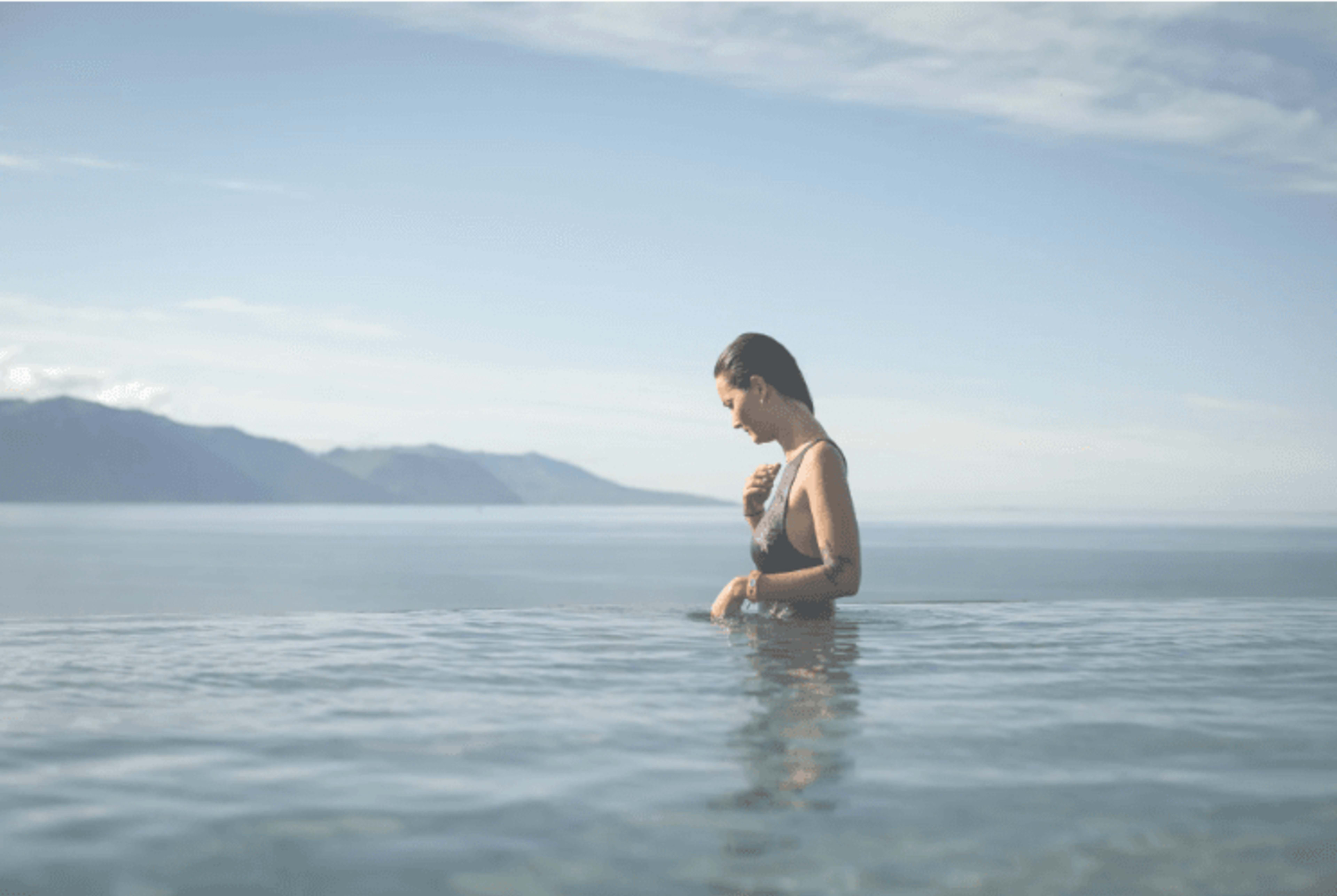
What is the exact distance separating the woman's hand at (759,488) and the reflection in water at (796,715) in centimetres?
101

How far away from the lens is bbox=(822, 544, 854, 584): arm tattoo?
764 centimetres

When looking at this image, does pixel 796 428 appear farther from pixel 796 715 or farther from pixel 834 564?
pixel 796 715

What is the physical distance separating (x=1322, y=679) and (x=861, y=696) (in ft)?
11.2

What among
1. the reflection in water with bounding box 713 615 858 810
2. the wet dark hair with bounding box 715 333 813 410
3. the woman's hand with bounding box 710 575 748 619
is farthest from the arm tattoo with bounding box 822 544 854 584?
the wet dark hair with bounding box 715 333 813 410

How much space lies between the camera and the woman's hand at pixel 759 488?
26.7ft

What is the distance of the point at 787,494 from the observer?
8.00 meters

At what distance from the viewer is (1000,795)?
13.1 feet

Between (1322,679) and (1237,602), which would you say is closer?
(1322,679)

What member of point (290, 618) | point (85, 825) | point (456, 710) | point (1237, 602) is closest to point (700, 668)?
point (456, 710)

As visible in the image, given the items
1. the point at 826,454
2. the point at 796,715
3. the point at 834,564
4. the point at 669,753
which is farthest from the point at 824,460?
the point at 669,753

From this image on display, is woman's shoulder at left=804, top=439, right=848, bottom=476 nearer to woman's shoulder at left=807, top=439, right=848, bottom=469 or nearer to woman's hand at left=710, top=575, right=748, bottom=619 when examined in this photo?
woman's shoulder at left=807, top=439, right=848, bottom=469

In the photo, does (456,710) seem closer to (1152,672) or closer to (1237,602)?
(1152,672)

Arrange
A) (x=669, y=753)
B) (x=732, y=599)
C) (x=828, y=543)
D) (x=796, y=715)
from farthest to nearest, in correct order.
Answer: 1. (x=732, y=599)
2. (x=828, y=543)
3. (x=796, y=715)
4. (x=669, y=753)

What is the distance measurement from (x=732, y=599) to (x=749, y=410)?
59.7 inches
